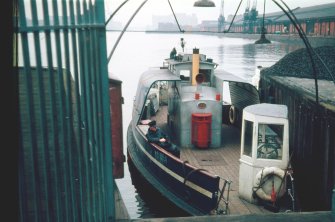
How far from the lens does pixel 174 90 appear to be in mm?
15344

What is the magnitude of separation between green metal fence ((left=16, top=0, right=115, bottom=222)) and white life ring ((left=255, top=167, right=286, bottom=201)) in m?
6.54

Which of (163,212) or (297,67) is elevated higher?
(297,67)

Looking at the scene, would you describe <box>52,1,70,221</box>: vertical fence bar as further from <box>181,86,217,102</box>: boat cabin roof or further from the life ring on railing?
the life ring on railing

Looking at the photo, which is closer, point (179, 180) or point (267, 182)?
point (267, 182)

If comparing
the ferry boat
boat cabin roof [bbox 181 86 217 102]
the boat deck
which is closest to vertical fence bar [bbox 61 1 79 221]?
the ferry boat

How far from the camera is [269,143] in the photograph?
991 centimetres

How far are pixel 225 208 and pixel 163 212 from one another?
416cm

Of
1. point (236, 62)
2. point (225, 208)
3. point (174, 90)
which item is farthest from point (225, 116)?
point (236, 62)

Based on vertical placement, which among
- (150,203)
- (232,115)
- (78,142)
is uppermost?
(78,142)

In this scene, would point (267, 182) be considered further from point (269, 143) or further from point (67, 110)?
point (67, 110)

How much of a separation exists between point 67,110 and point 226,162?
10650 mm

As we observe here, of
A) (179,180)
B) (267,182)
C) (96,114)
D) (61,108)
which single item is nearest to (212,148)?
(179,180)

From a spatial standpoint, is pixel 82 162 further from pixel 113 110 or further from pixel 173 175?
pixel 173 175

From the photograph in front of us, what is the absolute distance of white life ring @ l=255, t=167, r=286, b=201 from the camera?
9344 mm
